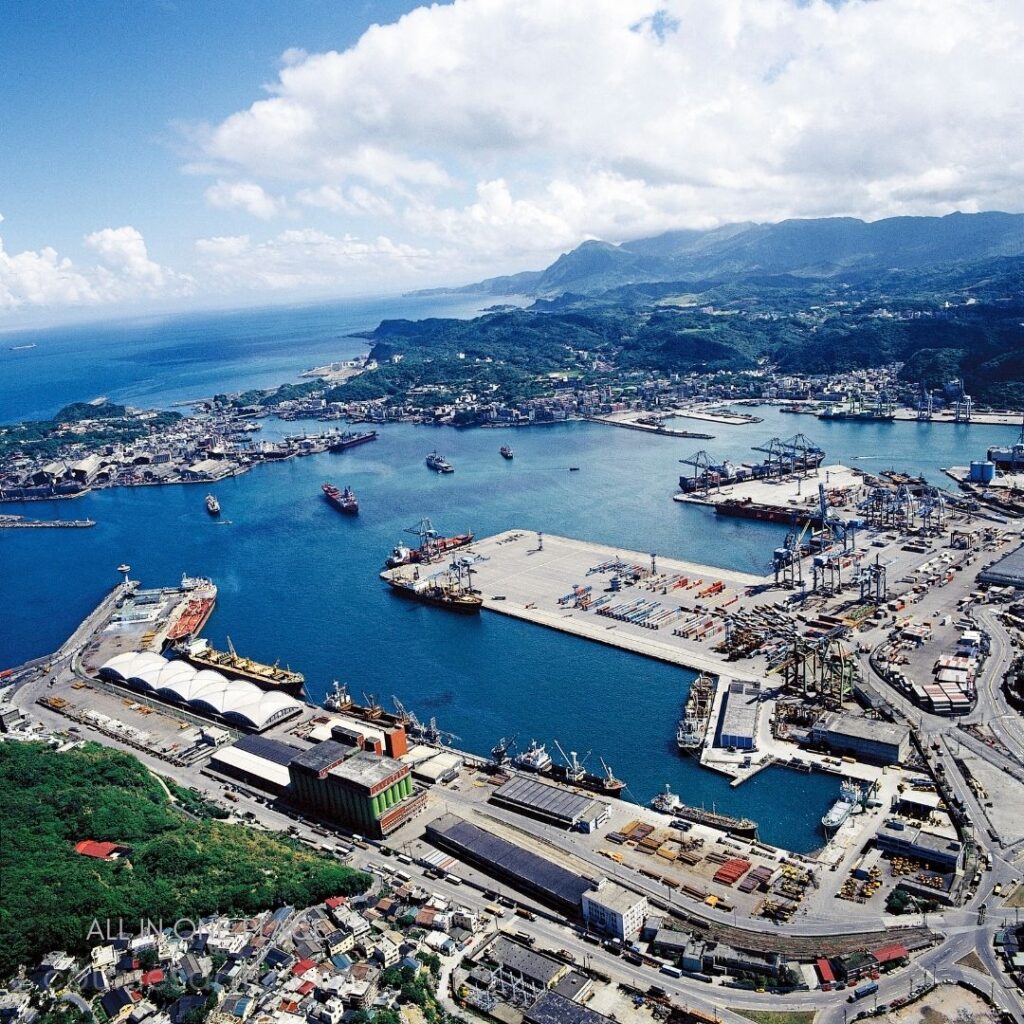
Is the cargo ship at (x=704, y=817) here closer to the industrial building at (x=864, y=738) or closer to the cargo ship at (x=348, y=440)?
the industrial building at (x=864, y=738)

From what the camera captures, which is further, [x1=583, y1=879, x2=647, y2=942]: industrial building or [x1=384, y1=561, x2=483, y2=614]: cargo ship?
[x1=384, y1=561, x2=483, y2=614]: cargo ship

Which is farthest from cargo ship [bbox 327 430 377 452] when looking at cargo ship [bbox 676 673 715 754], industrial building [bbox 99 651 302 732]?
cargo ship [bbox 676 673 715 754]

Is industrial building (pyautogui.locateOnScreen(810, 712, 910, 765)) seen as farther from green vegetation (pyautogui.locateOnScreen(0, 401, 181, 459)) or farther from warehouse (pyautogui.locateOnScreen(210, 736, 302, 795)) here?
green vegetation (pyautogui.locateOnScreen(0, 401, 181, 459))

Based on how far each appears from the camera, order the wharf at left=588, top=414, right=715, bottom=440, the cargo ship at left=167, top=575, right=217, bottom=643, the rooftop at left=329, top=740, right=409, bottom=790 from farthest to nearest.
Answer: the wharf at left=588, top=414, right=715, bottom=440 < the cargo ship at left=167, top=575, right=217, bottom=643 < the rooftop at left=329, top=740, right=409, bottom=790

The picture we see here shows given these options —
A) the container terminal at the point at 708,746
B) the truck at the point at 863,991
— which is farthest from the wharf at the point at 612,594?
the truck at the point at 863,991

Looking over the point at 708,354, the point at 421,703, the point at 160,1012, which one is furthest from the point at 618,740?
the point at 708,354
